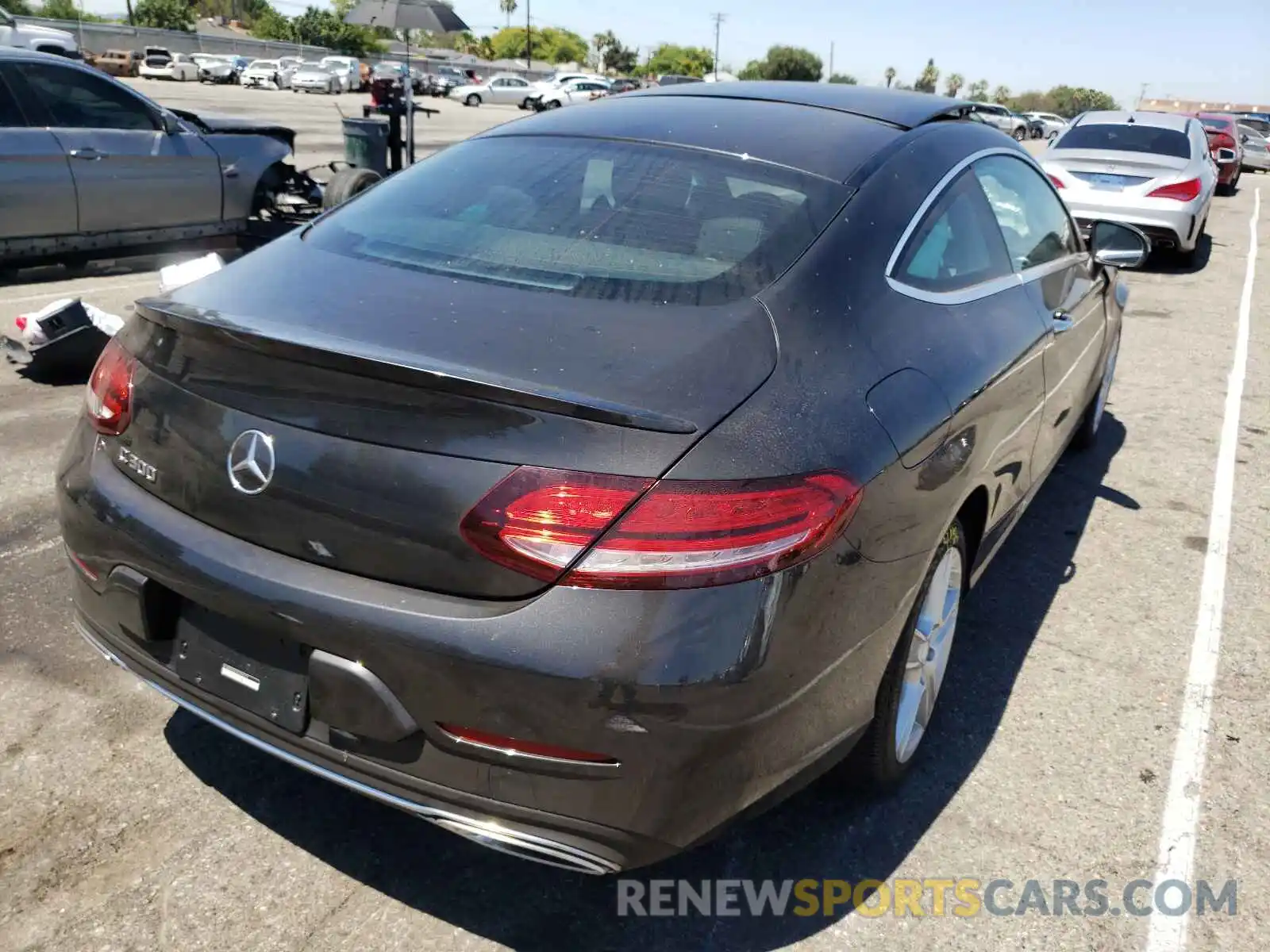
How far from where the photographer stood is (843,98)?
3.36 metres

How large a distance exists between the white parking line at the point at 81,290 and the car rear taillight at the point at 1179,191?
9.62 m

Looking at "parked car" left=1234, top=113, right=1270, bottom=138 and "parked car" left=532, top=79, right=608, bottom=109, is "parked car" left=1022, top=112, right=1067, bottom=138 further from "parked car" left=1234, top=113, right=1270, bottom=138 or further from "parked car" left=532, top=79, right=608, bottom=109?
"parked car" left=532, top=79, right=608, bottom=109

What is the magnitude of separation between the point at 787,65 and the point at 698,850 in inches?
4248

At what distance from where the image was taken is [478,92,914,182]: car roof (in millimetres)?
2826

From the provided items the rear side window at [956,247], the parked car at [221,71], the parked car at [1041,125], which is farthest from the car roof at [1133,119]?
the parked car at [221,71]

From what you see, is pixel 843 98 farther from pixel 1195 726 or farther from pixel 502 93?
pixel 502 93

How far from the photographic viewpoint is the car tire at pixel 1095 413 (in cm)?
526

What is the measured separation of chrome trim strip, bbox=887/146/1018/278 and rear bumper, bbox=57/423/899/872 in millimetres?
873

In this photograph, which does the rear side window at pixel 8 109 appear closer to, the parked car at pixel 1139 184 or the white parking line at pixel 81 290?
the white parking line at pixel 81 290

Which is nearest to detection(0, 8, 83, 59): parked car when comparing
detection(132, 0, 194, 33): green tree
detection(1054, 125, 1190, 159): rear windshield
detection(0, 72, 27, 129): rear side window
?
detection(0, 72, 27, 129): rear side window

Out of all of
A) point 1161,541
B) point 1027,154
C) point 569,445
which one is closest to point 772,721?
point 569,445

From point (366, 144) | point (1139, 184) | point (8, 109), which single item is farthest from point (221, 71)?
point (1139, 184)

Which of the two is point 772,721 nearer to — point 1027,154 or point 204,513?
point 204,513

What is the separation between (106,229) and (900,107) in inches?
271
